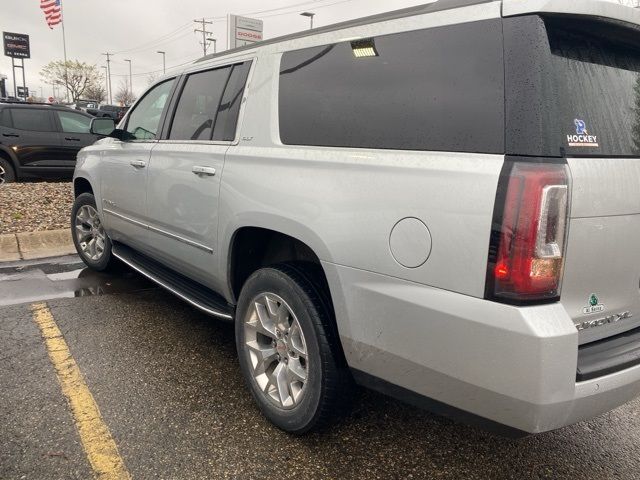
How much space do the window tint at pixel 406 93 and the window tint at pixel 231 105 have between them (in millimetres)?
500

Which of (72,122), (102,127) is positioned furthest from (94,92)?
(102,127)

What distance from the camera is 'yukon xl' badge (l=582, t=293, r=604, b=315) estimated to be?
1.82 metres

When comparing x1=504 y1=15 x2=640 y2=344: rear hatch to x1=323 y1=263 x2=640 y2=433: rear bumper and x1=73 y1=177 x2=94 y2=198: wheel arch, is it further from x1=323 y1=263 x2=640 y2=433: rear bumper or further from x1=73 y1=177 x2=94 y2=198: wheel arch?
x1=73 y1=177 x2=94 y2=198: wheel arch

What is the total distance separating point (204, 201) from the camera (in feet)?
9.73

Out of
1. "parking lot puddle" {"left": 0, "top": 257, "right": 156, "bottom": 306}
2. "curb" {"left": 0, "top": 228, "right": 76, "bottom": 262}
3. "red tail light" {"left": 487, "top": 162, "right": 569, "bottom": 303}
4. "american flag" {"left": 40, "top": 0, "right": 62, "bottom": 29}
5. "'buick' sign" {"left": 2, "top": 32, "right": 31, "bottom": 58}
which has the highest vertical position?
"'buick' sign" {"left": 2, "top": 32, "right": 31, "bottom": 58}

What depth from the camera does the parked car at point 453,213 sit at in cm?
166

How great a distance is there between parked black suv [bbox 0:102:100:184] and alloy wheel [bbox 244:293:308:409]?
8.63 metres

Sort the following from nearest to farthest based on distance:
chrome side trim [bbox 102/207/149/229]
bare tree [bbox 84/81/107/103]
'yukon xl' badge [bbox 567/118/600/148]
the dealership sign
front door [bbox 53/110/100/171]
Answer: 1. 'yukon xl' badge [bbox 567/118/600/148]
2. chrome side trim [bbox 102/207/149/229]
3. front door [bbox 53/110/100/171]
4. the dealership sign
5. bare tree [bbox 84/81/107/103]

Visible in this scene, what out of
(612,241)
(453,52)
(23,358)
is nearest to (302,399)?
(612,241)

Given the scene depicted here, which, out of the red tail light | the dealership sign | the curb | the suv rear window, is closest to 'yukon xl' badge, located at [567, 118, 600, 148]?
the suv rear window

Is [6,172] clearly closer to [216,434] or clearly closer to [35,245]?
[35,245]

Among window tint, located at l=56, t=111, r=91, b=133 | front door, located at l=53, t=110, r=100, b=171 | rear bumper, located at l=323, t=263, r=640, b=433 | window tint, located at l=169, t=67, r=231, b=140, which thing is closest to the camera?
rear bumper, located at l=323, t=263, r=640, b=433

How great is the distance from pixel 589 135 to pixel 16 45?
67525 millimetres

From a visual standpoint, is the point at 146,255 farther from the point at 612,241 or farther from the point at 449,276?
the point at 612,241
